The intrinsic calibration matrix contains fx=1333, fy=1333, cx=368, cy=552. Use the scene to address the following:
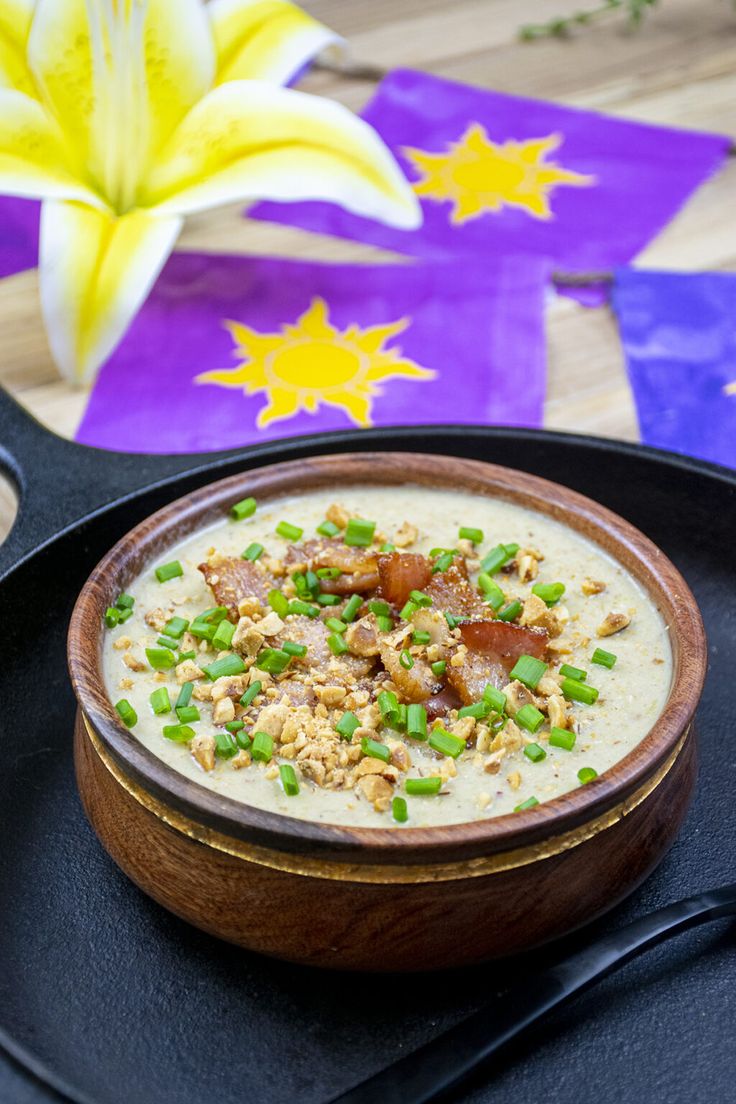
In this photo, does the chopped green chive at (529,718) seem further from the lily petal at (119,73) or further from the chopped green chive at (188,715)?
the lily petal at (119,73)

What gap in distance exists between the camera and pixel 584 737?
1.26 metres

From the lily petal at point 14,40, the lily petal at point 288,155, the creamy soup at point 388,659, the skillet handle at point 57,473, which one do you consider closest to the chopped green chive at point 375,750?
the creamy soup at point 388,659

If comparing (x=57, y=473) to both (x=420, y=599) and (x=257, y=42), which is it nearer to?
(x=420, y=599)

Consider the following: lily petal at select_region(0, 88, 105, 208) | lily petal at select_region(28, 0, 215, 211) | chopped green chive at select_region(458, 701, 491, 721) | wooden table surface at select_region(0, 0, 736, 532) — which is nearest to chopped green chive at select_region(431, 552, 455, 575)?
chopped green chive at select_region(458, 701, 491, 721)

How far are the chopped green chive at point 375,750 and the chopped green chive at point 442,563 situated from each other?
27 centimetres

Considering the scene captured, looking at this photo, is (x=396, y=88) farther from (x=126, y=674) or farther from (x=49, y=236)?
(x=126, y=674)

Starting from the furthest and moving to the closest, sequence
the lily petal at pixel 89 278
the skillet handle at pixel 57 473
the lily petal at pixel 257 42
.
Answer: the lily petal at pixel 257 42, the lily petal at pixel 89 278, the skillet handle at pixel 57 473

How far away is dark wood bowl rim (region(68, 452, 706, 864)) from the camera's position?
3.52 ft

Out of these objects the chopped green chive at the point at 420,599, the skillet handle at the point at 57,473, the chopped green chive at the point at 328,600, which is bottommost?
the skillet handle at the point at 57,473

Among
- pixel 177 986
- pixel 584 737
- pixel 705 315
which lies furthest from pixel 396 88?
pixel 177 986

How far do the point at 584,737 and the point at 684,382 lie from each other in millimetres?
1168

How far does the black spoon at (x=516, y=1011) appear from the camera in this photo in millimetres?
1047

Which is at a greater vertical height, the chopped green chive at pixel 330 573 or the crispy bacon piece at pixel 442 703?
the crispy bacon piece at pixel 442 703

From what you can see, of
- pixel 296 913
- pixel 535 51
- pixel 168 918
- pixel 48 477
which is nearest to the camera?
pixel 296 913
